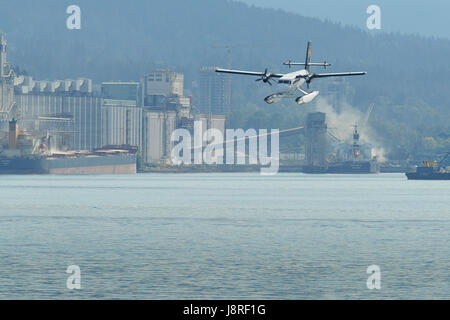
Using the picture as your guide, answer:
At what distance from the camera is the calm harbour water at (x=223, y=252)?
72.3m

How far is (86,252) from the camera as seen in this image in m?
94.2

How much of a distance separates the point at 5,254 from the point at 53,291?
70.6 feet

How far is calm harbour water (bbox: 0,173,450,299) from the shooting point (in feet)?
237

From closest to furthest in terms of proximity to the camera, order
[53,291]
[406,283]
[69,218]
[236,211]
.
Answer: [53,291]
[406,283]
[69,218]
[236,211]

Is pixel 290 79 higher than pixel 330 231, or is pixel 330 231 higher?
pixel 290 79

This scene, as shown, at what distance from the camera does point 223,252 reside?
95188mm
